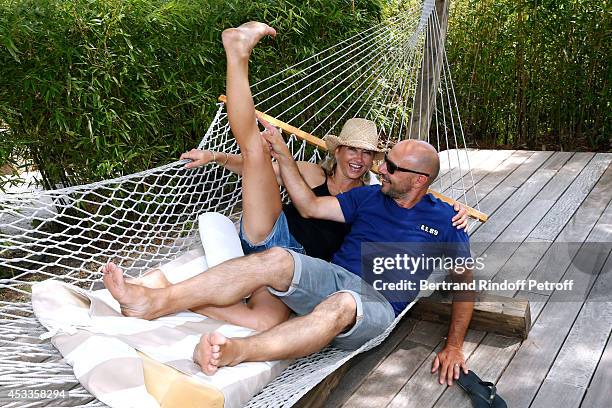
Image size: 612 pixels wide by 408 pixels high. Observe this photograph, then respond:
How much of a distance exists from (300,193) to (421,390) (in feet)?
2.47

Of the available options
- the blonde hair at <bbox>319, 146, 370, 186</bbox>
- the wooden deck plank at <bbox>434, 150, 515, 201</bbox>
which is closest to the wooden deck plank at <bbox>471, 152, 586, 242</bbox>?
the wooden deck plank at <bbox>434, 150, 515, 201</bbox>

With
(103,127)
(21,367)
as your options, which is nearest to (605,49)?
(103,127)

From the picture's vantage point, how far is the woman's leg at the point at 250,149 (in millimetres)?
2125

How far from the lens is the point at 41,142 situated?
113 inches

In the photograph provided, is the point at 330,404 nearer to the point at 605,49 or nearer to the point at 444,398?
the point at 444,398

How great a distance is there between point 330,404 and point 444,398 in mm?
337

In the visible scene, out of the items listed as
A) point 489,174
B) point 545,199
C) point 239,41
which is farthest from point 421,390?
point 489,174

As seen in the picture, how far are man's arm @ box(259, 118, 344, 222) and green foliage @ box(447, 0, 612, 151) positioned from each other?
10.2 feet

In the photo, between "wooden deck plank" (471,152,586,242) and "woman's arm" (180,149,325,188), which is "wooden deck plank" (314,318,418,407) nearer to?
"woman's arm" (180,149,325,188)

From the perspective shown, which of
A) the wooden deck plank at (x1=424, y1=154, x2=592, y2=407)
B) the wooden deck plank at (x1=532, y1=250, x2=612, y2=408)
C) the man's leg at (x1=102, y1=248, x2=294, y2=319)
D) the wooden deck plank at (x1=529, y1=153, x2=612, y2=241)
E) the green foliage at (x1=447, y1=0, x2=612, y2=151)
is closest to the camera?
the man's leg at (x1=102, y1=248, x2=294, y2=319)

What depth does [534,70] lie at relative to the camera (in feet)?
16.1

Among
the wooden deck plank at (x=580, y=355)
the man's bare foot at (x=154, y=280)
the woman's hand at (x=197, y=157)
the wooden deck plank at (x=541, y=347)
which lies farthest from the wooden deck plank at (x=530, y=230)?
the man's bare foot at (x=154, y=280)

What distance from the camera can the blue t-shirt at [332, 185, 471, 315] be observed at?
6.84ft

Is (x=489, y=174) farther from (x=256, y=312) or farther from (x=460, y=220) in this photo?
(x=256, y=312)
